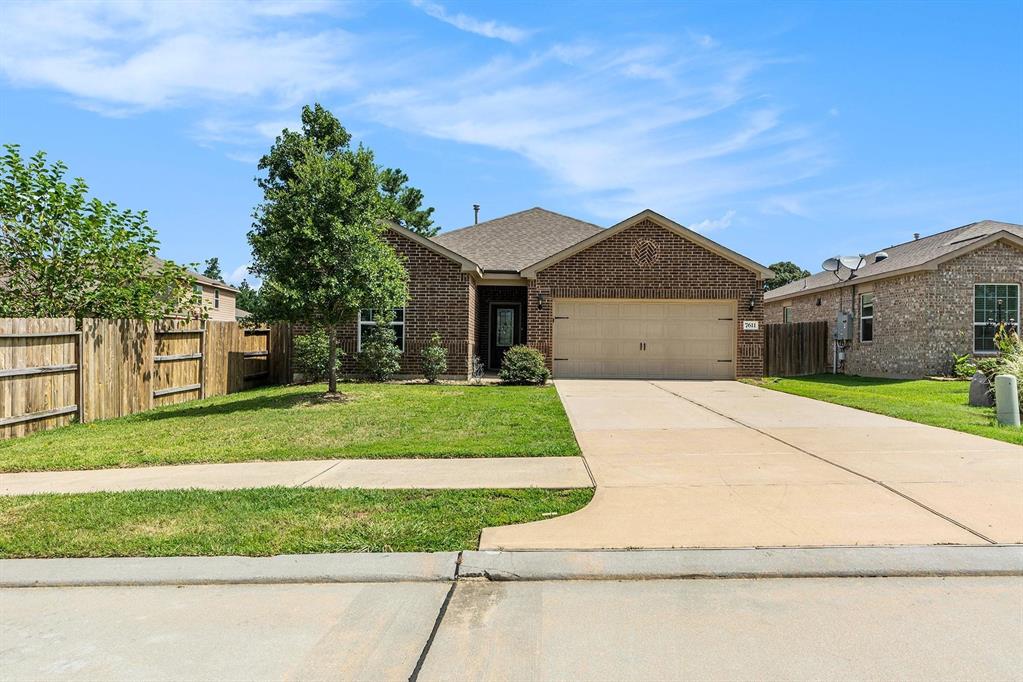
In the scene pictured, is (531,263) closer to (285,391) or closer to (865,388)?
(285,391)

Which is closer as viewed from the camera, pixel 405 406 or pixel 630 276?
pixel 405 406

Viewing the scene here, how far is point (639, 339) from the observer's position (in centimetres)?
1883

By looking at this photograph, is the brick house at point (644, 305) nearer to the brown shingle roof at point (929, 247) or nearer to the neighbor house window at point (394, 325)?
the neighbor house window at point (394, 325)

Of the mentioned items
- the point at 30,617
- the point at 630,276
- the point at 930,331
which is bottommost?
the point at 30,617

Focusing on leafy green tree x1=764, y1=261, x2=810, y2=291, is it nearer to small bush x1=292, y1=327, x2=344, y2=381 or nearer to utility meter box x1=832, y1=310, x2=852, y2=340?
utility meter box x1=832, y1=310, x2=852, y2=340

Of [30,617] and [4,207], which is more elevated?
[4,207]

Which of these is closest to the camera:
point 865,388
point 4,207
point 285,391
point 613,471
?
point 613,471

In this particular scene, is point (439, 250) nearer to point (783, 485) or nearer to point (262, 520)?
point (783, 485)

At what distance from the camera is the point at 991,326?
1898 centimetres

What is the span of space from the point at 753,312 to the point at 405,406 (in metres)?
11.1

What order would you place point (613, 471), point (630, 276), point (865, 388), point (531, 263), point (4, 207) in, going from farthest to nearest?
point (531, 263) < point (630, 276) < point (865, 388) < point (4, 207) < point (613, 471)

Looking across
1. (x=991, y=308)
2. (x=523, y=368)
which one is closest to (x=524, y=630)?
(x=523, y=368)

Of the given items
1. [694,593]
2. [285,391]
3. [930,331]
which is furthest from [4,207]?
[930,331]

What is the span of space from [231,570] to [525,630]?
79.7 inches
